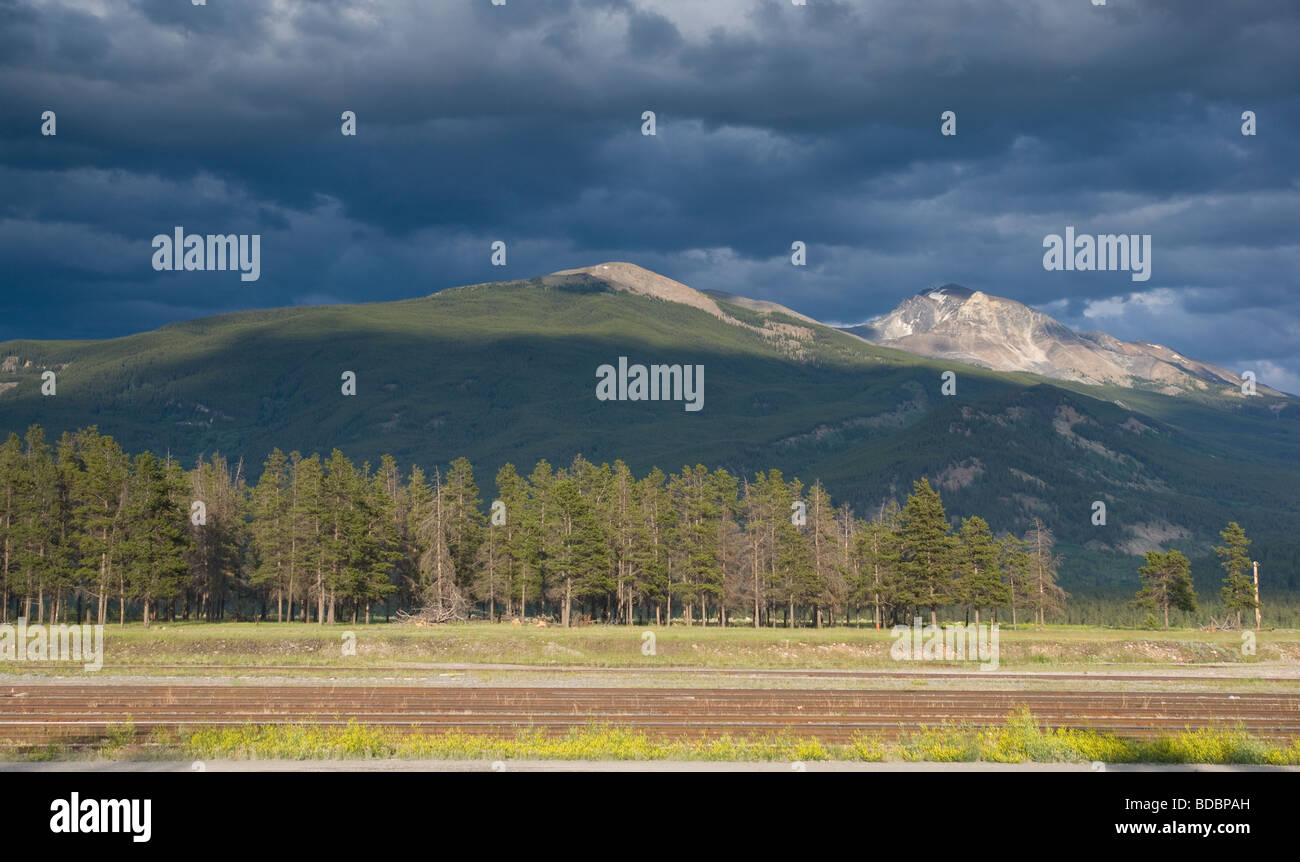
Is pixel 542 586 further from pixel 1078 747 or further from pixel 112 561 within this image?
pixel 1078 747

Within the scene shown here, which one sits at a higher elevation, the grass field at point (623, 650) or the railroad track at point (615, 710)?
the railroad track at point (615, 710)

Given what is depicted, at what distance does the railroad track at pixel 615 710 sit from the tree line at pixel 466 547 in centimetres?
5086

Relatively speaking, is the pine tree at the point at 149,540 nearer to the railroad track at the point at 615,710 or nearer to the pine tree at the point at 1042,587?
the railroad track at the point at 615,710

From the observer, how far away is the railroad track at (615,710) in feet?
91.6

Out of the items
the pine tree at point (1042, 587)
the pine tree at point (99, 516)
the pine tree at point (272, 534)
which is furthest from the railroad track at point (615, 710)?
the pine tree at point (1042, 587)

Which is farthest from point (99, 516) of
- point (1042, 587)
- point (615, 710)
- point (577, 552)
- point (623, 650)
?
point (1042, 587)

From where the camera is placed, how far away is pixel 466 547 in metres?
107

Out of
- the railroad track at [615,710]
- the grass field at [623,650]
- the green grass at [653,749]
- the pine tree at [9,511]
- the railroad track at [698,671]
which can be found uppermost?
the pine tree at [9,511]

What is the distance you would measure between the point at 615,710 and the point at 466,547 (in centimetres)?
7743

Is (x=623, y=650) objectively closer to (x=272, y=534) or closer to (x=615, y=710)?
(x=615, y=710)

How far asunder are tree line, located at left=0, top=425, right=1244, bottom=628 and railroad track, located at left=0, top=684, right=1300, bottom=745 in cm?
5086

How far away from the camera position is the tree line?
85688 millimetres
